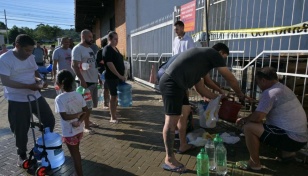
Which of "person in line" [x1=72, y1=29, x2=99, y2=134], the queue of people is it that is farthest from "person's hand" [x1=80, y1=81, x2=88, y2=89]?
the queue of people

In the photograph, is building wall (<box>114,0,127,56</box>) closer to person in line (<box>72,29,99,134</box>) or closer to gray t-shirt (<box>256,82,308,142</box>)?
person in line (<box>72,29,99,134</box>)

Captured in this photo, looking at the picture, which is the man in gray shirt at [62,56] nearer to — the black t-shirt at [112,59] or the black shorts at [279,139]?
the black t-shirt at [112,59]

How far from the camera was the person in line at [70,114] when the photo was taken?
117 inches

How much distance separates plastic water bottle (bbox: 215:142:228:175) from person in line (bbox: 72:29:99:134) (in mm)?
2487

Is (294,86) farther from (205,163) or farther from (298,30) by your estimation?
(205,163)

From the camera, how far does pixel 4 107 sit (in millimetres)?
7539

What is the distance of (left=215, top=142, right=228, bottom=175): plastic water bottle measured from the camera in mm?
3223

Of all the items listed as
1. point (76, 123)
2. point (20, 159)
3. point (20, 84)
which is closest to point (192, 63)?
point (76, 123)

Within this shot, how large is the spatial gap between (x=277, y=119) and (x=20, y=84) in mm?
3268

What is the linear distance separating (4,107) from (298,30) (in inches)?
300

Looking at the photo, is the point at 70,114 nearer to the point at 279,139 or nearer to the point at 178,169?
the point at 178,169

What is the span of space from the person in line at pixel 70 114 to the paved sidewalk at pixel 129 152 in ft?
1.80

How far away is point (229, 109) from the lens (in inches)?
145

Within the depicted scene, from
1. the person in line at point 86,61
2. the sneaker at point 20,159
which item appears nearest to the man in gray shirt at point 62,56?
the person in line at point 86,61
